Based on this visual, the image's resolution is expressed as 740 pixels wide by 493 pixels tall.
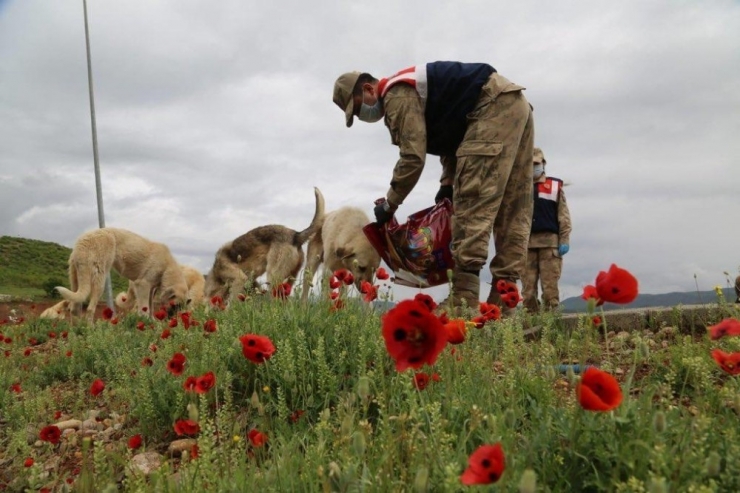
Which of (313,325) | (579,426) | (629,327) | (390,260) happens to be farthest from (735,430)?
(390,260)

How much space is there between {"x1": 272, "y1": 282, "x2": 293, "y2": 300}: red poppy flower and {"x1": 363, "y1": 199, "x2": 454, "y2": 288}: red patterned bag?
1.53 meters

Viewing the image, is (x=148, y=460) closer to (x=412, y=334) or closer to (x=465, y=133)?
(x=412, y=334)

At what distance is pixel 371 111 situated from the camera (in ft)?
17.9

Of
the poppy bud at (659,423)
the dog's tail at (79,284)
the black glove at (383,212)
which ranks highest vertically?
the black glove at (383,212)

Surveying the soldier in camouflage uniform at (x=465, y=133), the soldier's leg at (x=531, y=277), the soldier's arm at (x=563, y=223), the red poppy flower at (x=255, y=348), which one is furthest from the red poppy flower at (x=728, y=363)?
the soldier's arm at (x=563, y=223)

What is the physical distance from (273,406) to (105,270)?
9.54 m

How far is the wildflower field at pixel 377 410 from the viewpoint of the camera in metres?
1.47

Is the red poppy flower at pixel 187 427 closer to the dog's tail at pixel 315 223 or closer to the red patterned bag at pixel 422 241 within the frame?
the red patterned bag at pixel 422 241

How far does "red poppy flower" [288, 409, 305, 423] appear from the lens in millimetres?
2629

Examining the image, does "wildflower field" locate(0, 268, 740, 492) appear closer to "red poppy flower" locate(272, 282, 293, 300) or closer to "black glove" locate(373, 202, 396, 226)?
"red poppy flower" locate(272, 282, 293, 300)

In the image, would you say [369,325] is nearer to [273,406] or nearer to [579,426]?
[273,406]

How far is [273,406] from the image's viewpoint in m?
2.95

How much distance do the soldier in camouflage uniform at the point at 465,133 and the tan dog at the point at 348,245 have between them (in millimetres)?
2030

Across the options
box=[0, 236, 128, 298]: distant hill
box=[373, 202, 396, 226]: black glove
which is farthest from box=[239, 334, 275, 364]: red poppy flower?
box=[0, 236, 128, 298]: distant hill
